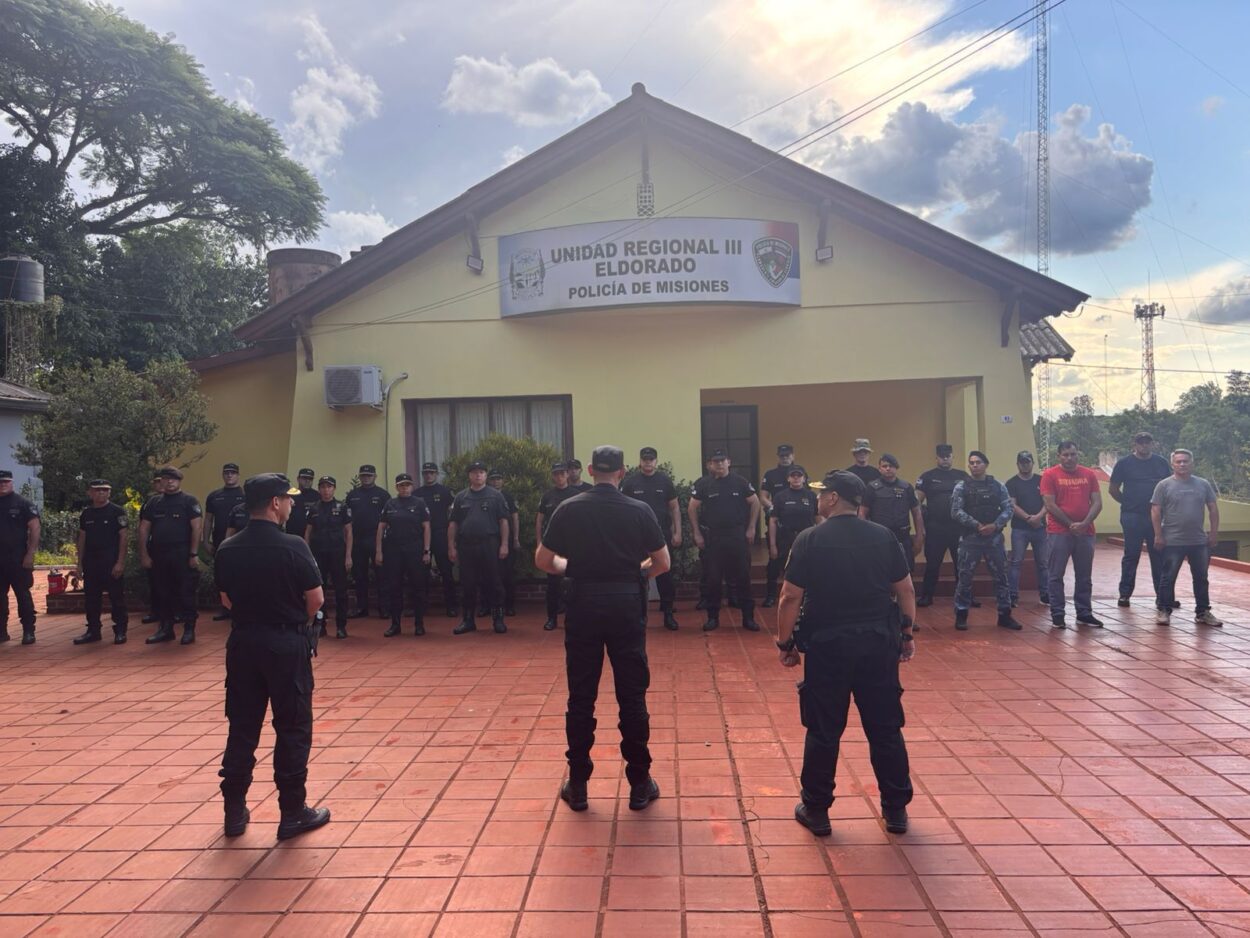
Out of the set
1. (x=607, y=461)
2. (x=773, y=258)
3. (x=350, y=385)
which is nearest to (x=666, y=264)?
(x=773, y=258)

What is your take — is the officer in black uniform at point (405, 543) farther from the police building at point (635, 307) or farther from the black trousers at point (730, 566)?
the black trousers at point (730, 566)

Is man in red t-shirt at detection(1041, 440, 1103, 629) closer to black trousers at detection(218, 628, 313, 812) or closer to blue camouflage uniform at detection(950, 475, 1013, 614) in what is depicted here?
blue camouflage uniform at detection(950, 475, 1013, 614)

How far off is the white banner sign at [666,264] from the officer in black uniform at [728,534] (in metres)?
2.56

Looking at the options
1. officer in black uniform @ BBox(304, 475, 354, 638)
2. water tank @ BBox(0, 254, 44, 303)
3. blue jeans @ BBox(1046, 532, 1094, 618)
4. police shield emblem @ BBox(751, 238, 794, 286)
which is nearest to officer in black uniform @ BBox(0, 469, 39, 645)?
officer in black uniform @ BBox(304, 475, 354, 638)

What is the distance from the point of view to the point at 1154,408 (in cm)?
4638

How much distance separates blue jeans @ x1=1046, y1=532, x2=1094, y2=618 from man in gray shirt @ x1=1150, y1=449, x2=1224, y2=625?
2.25ft

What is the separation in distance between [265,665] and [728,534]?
5186 millimetres

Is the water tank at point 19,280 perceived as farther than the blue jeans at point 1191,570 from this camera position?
Yes

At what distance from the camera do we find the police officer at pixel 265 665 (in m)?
3.68

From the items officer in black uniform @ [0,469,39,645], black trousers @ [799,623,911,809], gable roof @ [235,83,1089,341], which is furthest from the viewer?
gable roof @ [235,83,1089,341]

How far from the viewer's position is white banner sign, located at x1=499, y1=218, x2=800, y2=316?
9.62 meters

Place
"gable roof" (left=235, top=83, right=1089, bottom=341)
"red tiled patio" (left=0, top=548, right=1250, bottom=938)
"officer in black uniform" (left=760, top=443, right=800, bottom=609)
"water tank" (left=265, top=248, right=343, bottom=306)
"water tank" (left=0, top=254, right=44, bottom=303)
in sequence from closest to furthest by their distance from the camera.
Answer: "red tiled patio" (left=0, top=548, right=1250, bottom=938) → "officer in black uniform" (left=760, top=443, right=800, bottom=609) → "gable roof" (left=235, top=83, right=1089, bottom=341) → "water tank" (left=265, top=248, right=343, bottom=306) → "water tank" (left=0, top=254, right=44, bottom=303)

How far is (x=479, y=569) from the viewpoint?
8.23 m

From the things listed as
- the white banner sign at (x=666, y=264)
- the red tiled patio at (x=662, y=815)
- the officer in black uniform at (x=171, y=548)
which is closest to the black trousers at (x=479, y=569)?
the red tiled patio at (x=662, y=815)
